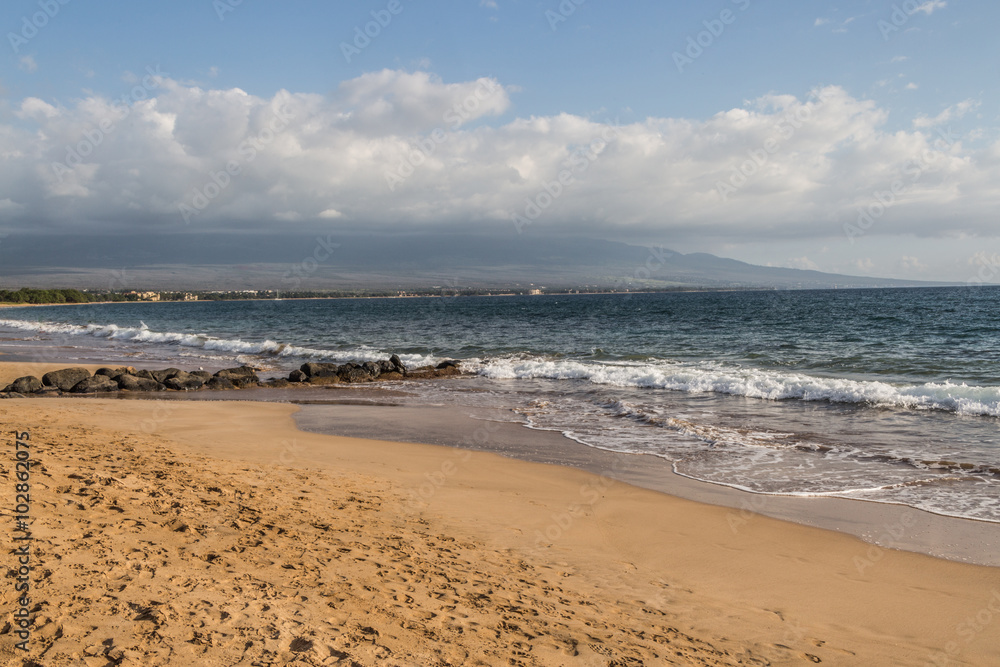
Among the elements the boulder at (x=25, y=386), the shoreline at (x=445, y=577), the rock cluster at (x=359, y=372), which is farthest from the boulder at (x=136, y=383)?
the shoreline at (x=445, y=577)

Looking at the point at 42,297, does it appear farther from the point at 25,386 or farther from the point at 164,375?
the point at 25,386

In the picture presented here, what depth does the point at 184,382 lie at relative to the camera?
71.7ft

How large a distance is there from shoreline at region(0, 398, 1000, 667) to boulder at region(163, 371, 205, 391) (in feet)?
43.3

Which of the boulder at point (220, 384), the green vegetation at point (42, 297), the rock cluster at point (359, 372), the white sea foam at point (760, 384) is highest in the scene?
the green vegetation at point (42, 297)

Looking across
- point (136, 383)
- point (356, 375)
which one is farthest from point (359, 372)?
point (136, 383)

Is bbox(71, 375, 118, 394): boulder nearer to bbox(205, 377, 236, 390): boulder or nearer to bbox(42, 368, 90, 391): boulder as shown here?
bbox(42, 368, 90, 391): boulder

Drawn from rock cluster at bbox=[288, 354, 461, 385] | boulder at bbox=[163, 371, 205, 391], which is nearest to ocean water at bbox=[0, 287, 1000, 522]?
rock cluster at bbox=[288, 354, 461, 385]

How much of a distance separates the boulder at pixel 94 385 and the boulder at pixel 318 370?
20.8 ft

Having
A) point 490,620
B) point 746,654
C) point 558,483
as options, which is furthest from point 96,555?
point 558,483

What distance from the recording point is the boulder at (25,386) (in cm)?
1969

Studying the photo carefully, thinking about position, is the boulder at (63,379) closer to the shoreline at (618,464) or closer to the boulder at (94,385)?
the boulder at (94,385)

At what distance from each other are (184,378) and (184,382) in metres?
0.23

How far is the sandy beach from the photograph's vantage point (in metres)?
4.11

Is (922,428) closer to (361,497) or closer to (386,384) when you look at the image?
(361,497)
